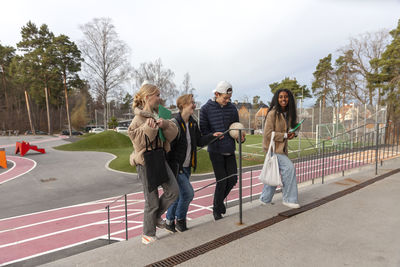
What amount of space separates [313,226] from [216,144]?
1.48 m

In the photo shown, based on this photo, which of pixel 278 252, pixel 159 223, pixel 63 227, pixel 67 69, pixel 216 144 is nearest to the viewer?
pixel 278 252

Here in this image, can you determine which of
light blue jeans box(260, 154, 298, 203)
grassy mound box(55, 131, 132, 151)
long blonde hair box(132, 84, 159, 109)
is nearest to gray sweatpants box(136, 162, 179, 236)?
long blonde hair box(132, 84, 159, 109)

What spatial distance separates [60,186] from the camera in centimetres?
1059

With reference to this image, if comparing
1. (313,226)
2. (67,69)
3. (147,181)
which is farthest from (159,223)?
(67,69)

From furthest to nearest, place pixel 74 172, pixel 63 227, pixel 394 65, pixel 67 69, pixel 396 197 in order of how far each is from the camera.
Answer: pixel 67 69, pixel 394 65, pixel 74 172, pixel 63 227, pixel 396 197

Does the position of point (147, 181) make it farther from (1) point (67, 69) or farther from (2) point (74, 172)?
(1) point (67, 69)

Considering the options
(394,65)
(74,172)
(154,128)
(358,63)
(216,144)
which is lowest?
(74,172)

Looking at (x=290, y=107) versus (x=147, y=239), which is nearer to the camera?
(x=147, y=239)

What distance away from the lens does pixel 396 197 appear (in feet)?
12.2

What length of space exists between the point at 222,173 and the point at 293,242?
1117 millimetres

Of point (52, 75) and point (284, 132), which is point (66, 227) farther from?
point (52, 75)

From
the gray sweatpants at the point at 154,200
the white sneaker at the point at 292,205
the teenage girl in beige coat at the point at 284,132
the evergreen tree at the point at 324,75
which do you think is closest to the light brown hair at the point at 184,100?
the gray sweatpants at the point at 154,200

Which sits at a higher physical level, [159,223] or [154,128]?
[154,128]

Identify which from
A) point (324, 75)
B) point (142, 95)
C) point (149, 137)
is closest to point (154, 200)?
point (149, 137)
